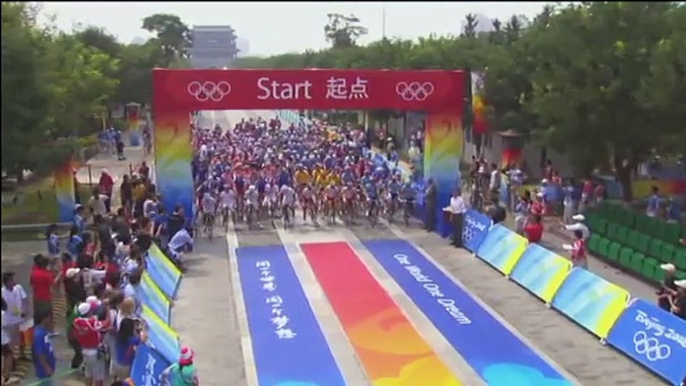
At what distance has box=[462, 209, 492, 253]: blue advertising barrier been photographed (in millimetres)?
19822

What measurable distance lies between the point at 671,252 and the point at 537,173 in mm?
15705

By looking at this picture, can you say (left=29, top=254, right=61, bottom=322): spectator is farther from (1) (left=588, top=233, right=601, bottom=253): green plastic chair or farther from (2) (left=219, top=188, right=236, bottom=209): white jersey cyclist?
(1) (left=588, top=233, right=601, bottom=253): green plastic chair

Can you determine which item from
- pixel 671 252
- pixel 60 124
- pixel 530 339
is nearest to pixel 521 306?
pixel 530 339

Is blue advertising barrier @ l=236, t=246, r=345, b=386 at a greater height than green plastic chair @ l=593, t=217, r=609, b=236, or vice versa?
green plastic chair @ l=593, t=217, r=609, b=236

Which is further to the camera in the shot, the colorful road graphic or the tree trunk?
the tree trunk

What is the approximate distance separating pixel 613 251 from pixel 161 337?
10.7 metres

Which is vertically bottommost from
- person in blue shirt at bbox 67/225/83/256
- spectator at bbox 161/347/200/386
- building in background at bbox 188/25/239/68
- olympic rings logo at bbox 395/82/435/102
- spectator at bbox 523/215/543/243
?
spectator at bbox 523/215/543/243

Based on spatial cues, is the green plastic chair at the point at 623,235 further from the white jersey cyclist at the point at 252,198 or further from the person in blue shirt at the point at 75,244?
the person in blue shirt at the point at 75,244

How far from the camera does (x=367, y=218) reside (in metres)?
24.1

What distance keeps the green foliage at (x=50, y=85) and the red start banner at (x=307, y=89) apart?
2968 mm

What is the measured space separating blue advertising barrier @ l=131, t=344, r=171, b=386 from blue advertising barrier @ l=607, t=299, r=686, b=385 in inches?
269

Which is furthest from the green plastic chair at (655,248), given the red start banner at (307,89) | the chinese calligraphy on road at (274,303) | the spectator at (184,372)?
the spectator at (184,372)

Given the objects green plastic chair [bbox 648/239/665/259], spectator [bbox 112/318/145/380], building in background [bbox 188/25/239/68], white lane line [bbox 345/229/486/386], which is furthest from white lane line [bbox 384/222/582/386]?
building in background [bbox 188/25/239/68]

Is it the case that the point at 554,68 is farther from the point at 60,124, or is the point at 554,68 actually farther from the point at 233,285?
the point at 60,124
